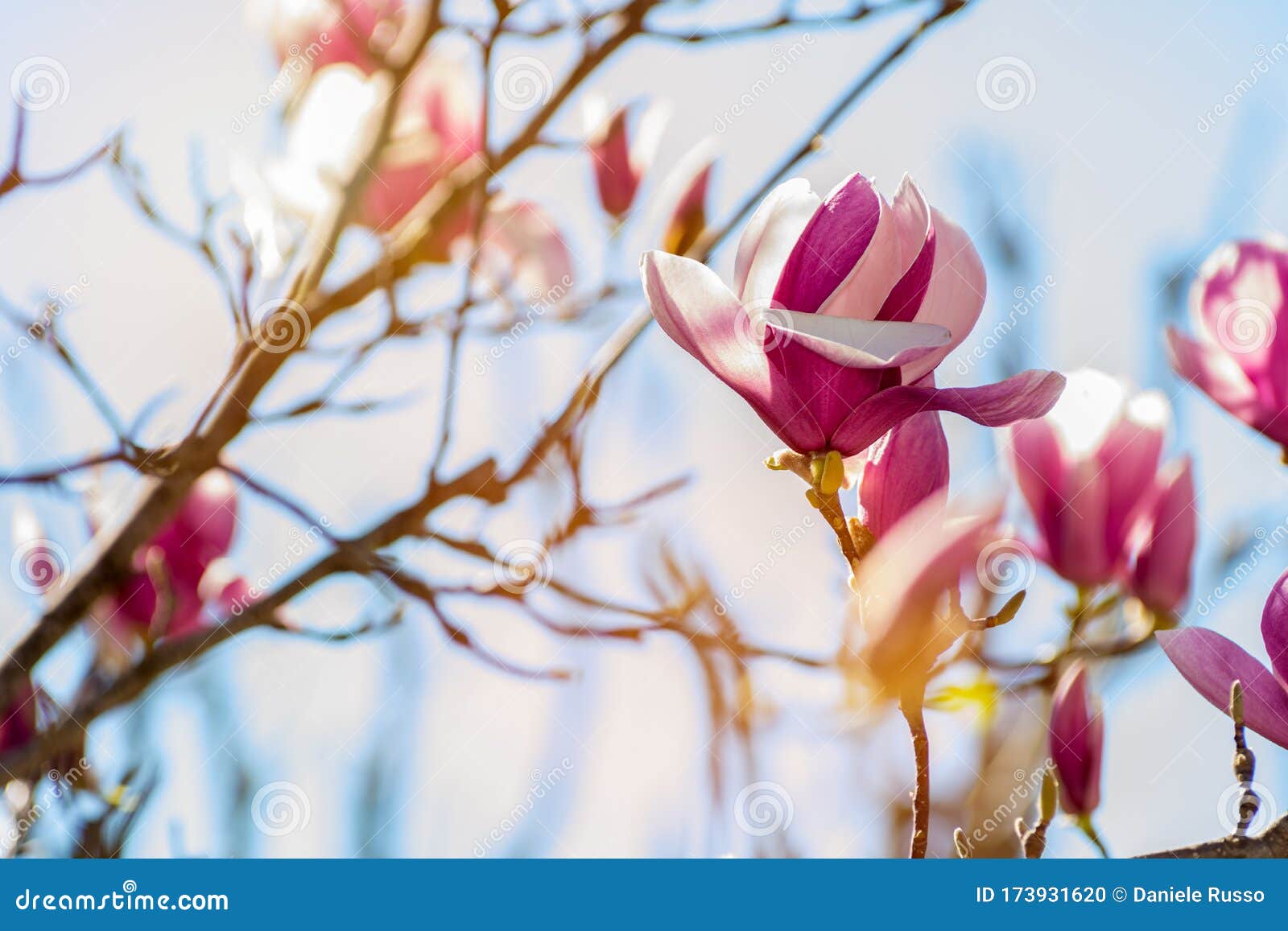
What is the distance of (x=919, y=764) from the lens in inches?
14.4

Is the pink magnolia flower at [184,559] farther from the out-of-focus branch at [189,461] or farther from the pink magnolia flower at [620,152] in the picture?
the pink magnolia flower at [620,152]

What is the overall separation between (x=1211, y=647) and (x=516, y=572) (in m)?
0.37

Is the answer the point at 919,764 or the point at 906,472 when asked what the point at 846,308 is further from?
the point at 919,764

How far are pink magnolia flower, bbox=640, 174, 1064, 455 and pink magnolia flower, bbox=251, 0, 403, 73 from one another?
431mm

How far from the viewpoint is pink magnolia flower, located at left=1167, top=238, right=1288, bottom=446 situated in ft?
1.46

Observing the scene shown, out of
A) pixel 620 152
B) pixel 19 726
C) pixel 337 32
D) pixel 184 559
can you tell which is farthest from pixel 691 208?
pixel 19 726

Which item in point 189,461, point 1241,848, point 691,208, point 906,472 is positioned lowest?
point 1241,848

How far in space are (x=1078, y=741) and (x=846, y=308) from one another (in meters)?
0.22

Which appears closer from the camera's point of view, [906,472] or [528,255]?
[906,472]

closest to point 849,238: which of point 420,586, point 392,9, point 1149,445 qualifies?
point 1149,445

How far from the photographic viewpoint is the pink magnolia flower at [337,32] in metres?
0.68

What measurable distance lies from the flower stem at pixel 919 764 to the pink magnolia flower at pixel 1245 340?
21cm

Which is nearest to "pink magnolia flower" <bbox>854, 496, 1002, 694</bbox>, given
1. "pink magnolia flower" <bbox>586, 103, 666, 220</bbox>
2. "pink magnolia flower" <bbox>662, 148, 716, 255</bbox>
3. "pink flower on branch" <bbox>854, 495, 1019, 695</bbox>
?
"pink flower on branch" <bbox>854, 495, 1019, 695</bbox>

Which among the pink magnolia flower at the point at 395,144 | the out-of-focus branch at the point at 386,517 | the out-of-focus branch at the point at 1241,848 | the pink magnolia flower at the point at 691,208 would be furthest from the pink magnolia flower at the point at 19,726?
the out-of-focus branch at the point at 1241,848
